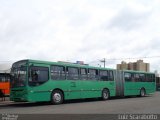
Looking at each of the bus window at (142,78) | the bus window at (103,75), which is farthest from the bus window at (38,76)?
the bus window at (142,78)

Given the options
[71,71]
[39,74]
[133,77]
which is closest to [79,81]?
[71,71]

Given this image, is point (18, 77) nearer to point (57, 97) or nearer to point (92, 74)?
point (57, 97)

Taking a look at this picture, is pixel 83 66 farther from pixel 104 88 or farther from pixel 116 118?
pixel 116 118

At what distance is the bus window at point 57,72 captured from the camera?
22312mm

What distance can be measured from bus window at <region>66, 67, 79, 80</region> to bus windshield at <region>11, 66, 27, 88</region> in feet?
12.2

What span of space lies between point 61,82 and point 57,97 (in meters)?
1.09

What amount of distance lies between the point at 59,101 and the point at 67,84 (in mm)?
1552

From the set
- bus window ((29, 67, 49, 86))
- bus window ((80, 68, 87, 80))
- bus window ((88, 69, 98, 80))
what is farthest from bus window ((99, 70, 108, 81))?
bus window ((29, 67, 49, 86))

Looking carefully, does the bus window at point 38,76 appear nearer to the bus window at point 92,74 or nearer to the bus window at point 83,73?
the bus window at point 83,73

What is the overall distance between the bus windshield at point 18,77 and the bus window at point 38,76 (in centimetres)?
43

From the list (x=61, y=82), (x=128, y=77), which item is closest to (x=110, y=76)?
(x=128, y=77)

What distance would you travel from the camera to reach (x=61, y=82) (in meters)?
22.8

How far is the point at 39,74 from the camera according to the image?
838 inches

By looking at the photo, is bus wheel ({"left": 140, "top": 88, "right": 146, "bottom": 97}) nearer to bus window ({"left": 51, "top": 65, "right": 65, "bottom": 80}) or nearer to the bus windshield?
bus window ({"left": 51, "top": 65, "right": 65, "bottom": 80})
